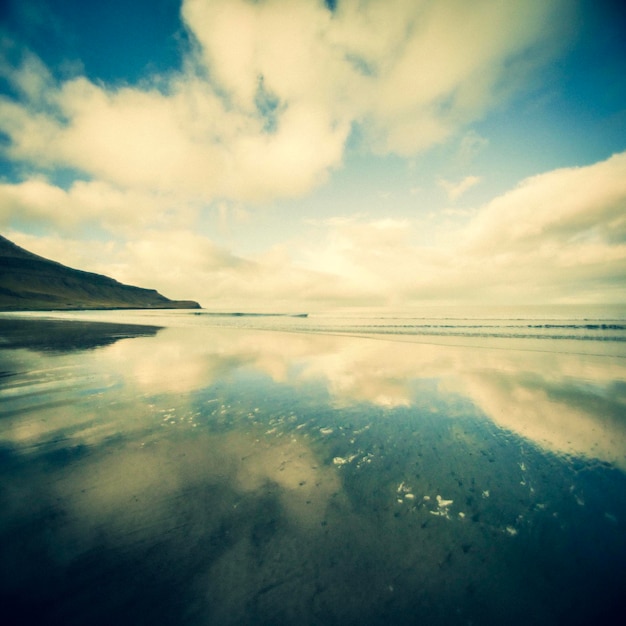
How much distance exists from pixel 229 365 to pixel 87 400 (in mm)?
5811

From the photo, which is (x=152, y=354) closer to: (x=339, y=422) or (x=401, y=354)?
(x=339, y=422)

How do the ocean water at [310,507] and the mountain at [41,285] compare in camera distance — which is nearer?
the ocean water at [310,507]

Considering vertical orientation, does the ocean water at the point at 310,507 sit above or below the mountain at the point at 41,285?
below

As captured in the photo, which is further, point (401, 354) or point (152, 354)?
point (401, 354)

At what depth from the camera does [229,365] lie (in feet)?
44.8

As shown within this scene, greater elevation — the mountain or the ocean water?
the mountain

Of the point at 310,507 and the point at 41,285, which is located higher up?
the point at 41,285

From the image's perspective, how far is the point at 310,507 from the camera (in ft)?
13.7

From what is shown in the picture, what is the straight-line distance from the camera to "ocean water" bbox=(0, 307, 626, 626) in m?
2.83

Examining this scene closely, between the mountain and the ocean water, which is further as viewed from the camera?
the mountain

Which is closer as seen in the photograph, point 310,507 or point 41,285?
point 310,507

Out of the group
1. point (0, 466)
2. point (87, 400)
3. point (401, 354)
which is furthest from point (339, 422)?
point (401, 354)

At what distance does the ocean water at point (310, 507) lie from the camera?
9.27 feet

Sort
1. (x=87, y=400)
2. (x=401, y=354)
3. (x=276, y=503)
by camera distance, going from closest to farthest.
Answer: (x=276, y=503) < (x=87, y=400) < (x=401, y=354)
